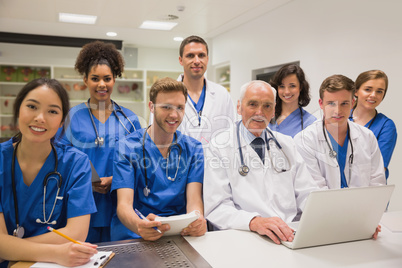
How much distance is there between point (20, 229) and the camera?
130 cm

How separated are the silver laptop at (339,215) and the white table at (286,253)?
0.03 m

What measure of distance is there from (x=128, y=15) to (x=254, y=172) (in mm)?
3987

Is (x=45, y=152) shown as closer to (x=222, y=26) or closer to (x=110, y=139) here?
(x=110, y=139)

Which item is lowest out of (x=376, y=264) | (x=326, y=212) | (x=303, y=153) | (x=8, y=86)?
(x=376, y=264)

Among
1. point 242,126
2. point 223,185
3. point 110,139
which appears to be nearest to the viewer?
point 223,185

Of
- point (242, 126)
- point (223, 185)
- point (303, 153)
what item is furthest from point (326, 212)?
point (303, 153)

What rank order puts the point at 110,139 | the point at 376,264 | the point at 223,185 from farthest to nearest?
the point at 110,139 → the point at 223,185 → the point at 376,264

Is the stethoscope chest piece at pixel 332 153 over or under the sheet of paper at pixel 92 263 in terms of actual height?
over

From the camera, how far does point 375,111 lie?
8.44 feet

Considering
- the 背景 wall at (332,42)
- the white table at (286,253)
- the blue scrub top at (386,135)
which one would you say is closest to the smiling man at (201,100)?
the blue scrub top at (386,135)

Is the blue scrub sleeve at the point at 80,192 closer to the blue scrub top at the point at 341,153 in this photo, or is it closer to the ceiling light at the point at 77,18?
the blue scrub top at the point at 341,153

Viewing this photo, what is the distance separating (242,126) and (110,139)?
0.79 m

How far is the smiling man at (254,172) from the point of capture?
5.31ft

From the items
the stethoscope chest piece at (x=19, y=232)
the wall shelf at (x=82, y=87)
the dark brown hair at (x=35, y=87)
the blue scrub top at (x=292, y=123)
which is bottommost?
the stethoscope chest piece at (x=19, y=232)
